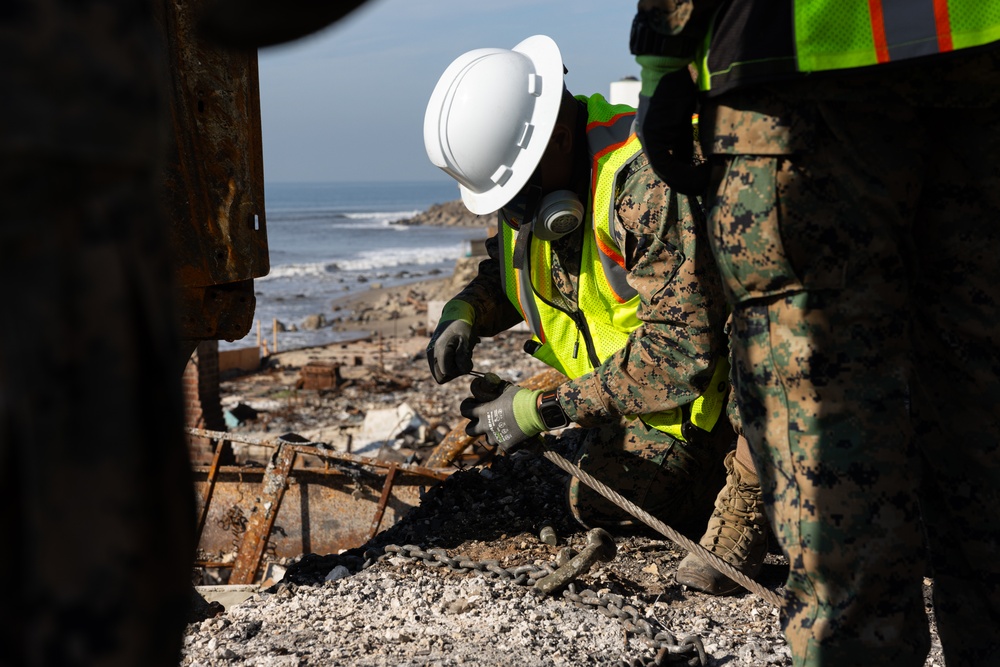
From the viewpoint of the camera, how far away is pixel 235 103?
2945 mm

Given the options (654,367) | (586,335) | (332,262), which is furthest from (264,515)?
(332,262)

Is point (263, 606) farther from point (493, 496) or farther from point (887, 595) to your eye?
point (887, 595)

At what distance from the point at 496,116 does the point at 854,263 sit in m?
2.06

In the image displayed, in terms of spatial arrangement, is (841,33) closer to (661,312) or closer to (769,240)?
(769,240)

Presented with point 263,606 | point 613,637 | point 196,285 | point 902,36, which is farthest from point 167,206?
point 902,36

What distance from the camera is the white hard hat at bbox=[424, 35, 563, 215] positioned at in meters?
3.49

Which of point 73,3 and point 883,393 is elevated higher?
point 73,3

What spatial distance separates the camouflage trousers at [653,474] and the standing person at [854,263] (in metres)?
1.82

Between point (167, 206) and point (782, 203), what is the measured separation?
2.05m

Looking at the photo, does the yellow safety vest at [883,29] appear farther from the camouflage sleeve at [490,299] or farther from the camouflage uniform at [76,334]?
the camouflage sleeve at [490,299]

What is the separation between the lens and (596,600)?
302 cm

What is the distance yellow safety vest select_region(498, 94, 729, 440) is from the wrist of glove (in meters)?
0.32

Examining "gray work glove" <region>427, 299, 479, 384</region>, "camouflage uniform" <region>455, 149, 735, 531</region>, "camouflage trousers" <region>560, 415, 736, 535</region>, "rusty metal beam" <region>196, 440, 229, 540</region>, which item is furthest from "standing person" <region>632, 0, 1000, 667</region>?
"rusty metal beam" <region>196, 440, 229, 540</region>

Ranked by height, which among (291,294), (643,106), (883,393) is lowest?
(291,294)
